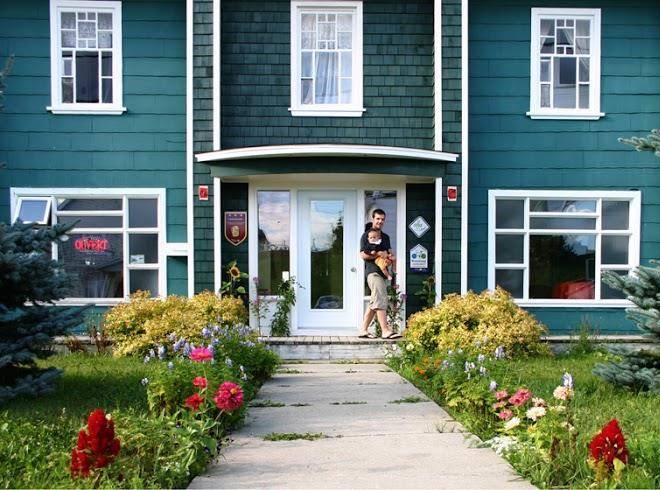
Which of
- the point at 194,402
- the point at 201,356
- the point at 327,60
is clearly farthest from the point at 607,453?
the point at 327,60

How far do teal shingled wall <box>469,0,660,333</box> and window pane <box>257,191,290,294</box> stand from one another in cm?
294

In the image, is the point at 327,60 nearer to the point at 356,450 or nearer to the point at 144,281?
the point at 144,281

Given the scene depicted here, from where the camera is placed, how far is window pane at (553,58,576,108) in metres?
12.1

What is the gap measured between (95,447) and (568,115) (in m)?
9.72

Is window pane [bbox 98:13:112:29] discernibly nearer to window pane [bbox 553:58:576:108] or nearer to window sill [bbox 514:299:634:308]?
window pane [bbox 553:58:576:108]

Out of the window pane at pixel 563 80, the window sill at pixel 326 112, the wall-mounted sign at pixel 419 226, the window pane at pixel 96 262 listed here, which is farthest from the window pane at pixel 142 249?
the window pane at pixel 563 80

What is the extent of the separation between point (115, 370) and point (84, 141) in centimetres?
452

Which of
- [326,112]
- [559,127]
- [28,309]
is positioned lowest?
[28,309]

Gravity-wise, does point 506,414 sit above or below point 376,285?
below

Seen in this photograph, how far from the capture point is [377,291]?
36.9ft

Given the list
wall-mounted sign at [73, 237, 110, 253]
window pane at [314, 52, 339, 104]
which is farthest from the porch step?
window pane at [314, 52, 339, 104]

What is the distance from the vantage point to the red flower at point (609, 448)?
4547mm

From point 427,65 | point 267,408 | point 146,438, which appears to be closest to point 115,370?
point 267,408

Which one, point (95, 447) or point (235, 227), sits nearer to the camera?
point (95, 447)
